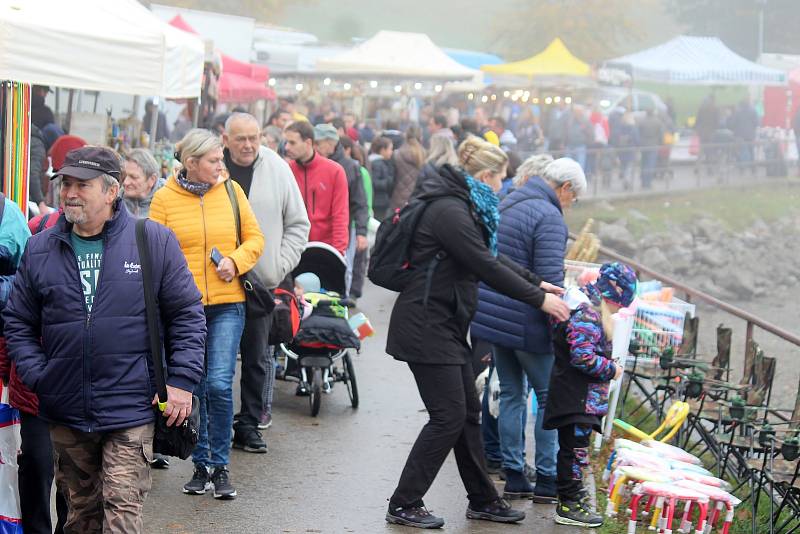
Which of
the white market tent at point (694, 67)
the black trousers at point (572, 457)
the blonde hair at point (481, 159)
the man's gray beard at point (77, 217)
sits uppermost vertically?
the white market tent at point (694, 67)

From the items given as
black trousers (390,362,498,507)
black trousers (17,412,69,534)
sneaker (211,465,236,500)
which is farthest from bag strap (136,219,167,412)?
sneaker (211,465,236,500)

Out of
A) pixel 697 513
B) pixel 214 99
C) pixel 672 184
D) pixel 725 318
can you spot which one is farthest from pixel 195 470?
pixel 672 184

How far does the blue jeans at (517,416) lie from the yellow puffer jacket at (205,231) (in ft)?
5.19

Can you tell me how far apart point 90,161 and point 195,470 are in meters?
2.62

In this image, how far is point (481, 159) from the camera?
6609 mm

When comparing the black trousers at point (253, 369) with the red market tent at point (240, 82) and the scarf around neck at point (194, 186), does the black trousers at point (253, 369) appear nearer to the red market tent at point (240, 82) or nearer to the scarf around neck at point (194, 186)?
the scarf around neck at point (194, 186)

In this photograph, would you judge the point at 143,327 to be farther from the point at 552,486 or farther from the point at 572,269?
the point at 572,269

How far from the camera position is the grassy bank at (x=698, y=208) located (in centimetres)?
3312

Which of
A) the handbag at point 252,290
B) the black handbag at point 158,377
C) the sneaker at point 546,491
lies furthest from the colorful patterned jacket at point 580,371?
the black handbag at point 158,377

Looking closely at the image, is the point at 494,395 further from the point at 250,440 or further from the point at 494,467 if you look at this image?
the point at 250,440

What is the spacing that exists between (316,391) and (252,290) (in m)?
2.22

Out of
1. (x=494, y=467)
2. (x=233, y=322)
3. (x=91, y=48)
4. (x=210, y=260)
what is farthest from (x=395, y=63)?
(x=210, y=260)

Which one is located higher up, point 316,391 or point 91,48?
point 91,48

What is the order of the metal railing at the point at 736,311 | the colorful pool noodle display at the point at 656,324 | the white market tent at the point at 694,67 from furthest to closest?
the white market tent at the point at 694,67 → the colorful pool noodle display at the point at 656,324 → the metal railing at the point at 736,311
